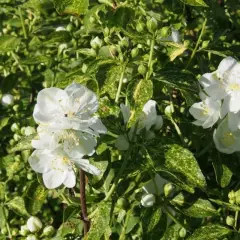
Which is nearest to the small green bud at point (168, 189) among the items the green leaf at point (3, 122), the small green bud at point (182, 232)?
the small green bud at point (182, 232)

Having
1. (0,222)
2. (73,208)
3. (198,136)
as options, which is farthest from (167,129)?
(0,222)

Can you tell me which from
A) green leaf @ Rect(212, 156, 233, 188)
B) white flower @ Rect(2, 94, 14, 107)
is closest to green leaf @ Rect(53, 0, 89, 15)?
green leaf @ Rect(212, 156, 233, 188)

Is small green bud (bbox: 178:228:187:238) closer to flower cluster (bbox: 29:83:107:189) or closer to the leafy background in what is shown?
the leafy background

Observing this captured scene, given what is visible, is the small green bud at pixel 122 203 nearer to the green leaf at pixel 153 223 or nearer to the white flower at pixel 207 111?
the green leaf at pixel 153 223

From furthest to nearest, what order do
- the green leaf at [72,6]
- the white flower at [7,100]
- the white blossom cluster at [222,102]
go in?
the white flower at [7,100]
the white blossom cluster at [222,102]
the green leaf at [72,6]

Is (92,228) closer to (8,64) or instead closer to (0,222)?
(0,222)

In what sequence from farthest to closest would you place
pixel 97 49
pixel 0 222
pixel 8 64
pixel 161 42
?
pixel 8 64 → pixel 0 222 → pixel 97 49 → pixel 161 42

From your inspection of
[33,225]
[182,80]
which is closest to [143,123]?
[182,80]
